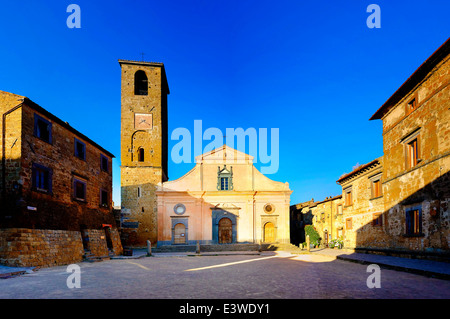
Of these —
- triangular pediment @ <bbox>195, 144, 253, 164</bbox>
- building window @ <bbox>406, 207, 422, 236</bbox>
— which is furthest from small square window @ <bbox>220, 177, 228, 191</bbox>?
building window @ <bbox>406, 207, 422, 236</bbox>

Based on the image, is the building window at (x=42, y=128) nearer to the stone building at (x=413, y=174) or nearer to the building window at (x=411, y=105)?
the stone building at (x=413, y=174)

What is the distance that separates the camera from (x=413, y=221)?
15.6 m

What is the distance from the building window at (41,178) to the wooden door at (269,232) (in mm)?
20804

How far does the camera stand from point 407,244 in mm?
15766

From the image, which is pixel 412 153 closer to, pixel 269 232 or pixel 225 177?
pixel 269 232

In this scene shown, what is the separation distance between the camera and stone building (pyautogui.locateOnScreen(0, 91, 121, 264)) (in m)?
14.2

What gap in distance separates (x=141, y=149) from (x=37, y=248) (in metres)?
18.0

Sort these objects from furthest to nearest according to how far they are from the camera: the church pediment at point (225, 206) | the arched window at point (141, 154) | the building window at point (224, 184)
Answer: the building window at point (224, 184), the arched window at point (141, 154), the church pediment at point (225, 206)

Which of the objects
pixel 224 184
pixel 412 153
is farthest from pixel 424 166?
pixel 224 184

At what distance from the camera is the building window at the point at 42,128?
1580 cm

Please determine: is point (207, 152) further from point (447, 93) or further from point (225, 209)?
point (447, 93)

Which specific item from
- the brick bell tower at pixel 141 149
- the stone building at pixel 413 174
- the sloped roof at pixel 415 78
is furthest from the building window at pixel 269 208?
the sloped roof at pixel 415 78

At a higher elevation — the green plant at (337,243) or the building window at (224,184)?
the building window at (224,184)

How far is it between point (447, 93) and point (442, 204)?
183 inches
